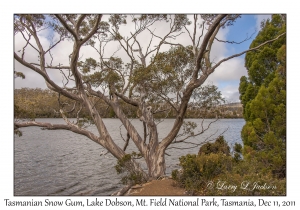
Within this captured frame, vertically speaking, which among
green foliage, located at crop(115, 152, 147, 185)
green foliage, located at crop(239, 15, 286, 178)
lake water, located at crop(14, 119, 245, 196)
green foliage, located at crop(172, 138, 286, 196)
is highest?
green foliage, located at crop(239, 15, 286, 178)

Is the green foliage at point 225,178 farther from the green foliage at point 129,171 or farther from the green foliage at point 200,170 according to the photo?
the green foliage at point 129,171

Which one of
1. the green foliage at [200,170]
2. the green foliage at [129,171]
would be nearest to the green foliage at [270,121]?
the green foliage at [200,170]

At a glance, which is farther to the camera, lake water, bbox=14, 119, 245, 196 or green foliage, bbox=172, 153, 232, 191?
lake water, bbox=14, 119, 245, 196

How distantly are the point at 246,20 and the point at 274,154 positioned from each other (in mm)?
3753

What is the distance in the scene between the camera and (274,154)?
21.3 ft

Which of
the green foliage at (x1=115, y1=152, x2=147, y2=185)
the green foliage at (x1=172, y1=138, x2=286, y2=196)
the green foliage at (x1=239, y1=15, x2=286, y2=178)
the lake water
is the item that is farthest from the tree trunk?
the green foliage at (x1=239, y1=15, x2=286, y2=178)

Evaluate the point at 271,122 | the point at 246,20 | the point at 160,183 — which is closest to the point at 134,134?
the point at 160,183

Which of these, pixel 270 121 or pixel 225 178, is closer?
pixel 225 178

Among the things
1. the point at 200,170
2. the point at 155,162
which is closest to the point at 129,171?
the point at 155,162

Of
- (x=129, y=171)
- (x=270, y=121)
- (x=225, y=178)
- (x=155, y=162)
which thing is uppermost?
(x=270, y=121)

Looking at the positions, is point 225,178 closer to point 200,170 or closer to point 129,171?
point 200,170

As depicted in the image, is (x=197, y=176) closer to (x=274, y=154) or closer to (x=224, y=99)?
(x=274, y=154)

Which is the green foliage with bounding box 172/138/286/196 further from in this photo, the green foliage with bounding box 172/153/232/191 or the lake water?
the lake water

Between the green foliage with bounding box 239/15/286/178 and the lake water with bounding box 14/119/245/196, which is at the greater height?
the green foliage with bounding box 239/15/286/178
